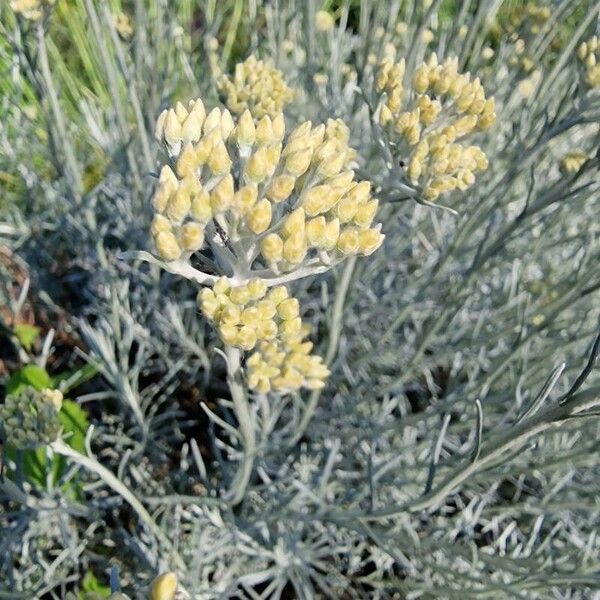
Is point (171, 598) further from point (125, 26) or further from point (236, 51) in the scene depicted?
point (236, 51)

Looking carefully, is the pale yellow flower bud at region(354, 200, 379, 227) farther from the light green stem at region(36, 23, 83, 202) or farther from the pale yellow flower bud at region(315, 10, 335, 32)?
the pale yellow flower bud at region(315, 10, 335, 32)

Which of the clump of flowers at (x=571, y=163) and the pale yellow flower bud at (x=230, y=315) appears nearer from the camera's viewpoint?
the pale yellow flower bud at (x=230, y=315)

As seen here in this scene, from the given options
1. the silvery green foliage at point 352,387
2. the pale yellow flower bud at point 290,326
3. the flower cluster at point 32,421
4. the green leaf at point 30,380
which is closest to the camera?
the pale yellow flower bud at point 290,326

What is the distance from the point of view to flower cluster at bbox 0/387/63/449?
873 mm

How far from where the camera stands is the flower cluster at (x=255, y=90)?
1078 millimetres

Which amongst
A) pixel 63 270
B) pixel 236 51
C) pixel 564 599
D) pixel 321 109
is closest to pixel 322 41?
pixel 236 51

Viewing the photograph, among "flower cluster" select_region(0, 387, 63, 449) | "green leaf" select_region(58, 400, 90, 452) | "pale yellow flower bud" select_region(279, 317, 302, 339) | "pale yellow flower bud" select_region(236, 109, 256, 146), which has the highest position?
"pale yellow flower bud" select_region(236, 109, 256, 146)

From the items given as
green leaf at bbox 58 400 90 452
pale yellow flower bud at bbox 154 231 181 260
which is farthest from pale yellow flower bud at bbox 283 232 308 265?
green leaf at bbox 58 400 90 452

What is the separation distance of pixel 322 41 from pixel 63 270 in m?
1.11

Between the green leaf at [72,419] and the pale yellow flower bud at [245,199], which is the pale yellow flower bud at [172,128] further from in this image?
the green leaf at [72,419]

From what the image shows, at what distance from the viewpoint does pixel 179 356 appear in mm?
1695

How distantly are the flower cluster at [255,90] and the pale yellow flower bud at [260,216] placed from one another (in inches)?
16.8

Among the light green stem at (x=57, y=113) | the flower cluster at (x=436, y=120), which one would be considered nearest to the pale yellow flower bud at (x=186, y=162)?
the flower cluster at (x=436, y=120)

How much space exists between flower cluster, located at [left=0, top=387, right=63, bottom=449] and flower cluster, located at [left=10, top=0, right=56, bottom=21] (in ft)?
1.92
